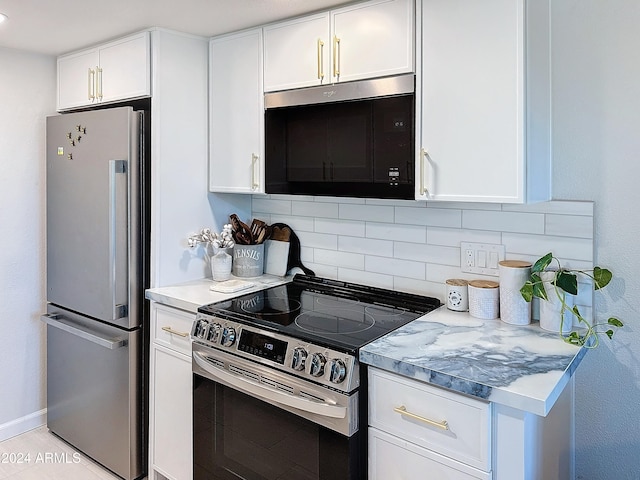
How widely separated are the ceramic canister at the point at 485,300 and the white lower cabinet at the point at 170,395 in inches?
46.0

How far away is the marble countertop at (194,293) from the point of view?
223 centimetres

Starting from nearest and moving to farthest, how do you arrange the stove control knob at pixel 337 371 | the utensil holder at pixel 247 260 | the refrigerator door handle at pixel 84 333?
1. the stove control knob at pixel 337 371
2. the refrigerator door handle at pixel 84 333
3. the utensil holder at pixel 247 260

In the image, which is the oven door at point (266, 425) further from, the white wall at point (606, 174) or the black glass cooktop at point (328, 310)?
the white wall at point (606, 174)

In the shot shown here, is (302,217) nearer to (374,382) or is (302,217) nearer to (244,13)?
(244,13)

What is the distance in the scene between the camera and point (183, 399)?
227 centimetres

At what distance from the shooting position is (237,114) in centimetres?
245

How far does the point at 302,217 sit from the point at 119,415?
1321mm

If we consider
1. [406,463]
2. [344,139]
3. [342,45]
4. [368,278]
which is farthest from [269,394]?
[342,45]

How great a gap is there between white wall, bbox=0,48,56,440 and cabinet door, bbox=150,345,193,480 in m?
1.09

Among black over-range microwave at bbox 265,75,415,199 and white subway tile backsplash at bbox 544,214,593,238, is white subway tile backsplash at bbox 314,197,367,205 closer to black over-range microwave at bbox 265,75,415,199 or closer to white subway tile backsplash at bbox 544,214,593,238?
black over-range microwave at bbox 265,75,415,199

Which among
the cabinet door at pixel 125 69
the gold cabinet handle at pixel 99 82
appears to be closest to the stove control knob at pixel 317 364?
the cabinet door at pixel 125 69

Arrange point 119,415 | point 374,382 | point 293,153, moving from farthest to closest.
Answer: point 119,415 → point 293,153 → point 374,382

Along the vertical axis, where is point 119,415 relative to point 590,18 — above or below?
below

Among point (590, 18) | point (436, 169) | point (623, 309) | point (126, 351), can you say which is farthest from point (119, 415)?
point (590, 18)
